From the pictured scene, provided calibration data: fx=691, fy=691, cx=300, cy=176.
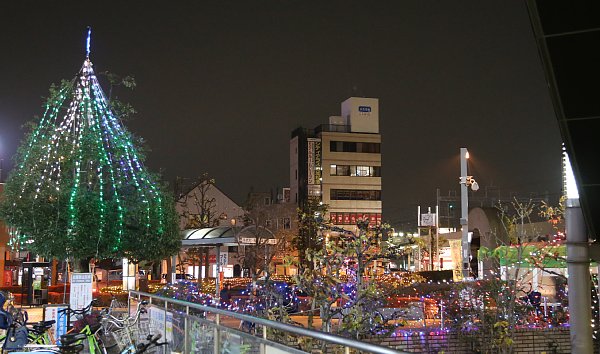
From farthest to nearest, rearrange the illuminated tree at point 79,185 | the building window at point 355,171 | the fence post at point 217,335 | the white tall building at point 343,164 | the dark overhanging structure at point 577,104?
1. the building window at point 355,171
2. the white tall building at point 343,164
3. the illuminated tree at point 79,185
4. the fence post at point 217,335
5. the dark overhanging structure at point 577,104

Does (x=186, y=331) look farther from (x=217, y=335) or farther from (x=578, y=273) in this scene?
(x=578, y=273)

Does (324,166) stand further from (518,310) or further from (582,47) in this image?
(582,47)

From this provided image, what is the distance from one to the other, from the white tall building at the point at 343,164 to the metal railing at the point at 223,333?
211 feet

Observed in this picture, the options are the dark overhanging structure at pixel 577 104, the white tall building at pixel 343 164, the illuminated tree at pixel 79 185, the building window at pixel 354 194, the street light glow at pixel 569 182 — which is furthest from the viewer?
the building window at pixel 354 194

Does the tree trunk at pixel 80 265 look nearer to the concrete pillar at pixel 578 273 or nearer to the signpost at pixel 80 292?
the signpost at pixel 80 292

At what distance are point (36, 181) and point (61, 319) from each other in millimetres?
4012

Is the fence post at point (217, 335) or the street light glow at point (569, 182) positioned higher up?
the street light glow at point (569, 182)

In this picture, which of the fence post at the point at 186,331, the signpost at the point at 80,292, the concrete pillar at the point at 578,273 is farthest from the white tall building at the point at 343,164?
the concrete pillar at the point at 578,273

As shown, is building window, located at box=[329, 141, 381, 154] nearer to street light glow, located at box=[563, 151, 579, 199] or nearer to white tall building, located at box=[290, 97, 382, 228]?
white tall building, located at box=[290, 97, 382, 228]

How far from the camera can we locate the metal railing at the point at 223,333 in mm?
4089

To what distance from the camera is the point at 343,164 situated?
78562 mm

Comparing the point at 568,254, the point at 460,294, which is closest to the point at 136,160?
the point at 460,294

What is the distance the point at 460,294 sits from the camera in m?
16.9

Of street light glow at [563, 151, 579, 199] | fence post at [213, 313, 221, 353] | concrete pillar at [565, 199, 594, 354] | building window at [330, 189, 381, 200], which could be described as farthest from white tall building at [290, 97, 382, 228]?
concrete pillar at [565, 199, 594, 354]
